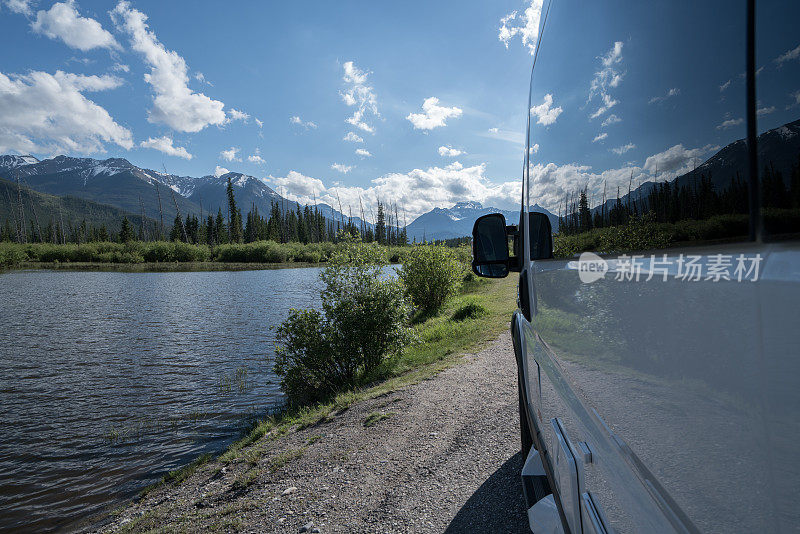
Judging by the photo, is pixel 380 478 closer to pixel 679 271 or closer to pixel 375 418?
pixel 375 418

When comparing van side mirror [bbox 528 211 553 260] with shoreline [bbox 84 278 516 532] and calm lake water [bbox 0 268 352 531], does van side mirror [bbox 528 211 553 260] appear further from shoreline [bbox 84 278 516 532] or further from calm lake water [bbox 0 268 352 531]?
calm lake water [bbox 0 268 352 531]

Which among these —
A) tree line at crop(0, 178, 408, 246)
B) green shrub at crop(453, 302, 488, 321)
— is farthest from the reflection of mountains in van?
tree line at crop(0, 178, 408, 246)

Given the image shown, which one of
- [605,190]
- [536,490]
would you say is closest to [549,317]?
[605,190]

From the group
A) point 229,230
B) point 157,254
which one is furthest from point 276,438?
point 229,230

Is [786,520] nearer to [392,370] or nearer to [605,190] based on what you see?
[605,190]

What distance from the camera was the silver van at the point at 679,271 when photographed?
A: 60cm

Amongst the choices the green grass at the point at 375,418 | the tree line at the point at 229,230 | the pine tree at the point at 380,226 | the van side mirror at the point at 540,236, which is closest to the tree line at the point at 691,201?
the van side mirror at the point at 540,236

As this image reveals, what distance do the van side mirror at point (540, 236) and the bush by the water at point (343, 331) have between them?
21.0 feet

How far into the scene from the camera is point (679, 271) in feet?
2.72

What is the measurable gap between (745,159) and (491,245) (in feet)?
7.07

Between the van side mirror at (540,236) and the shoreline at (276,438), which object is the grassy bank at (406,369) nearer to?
the shoreline at (276,438)

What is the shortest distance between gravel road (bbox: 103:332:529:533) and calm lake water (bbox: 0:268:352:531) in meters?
1.40

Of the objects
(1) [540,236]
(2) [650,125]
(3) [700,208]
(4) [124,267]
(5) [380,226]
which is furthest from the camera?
(5) [380,226]

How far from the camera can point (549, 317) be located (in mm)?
1851
